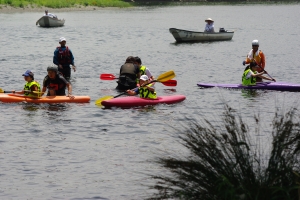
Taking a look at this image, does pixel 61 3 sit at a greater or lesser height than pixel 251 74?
lesser

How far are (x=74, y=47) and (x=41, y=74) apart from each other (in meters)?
14.8

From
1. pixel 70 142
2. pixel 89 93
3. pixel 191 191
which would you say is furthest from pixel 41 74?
pixel 191 191

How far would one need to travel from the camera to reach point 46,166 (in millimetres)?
13906

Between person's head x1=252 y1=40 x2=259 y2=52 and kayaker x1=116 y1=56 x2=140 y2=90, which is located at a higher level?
person's head x1=252 y1=40 x2=259 y2=52

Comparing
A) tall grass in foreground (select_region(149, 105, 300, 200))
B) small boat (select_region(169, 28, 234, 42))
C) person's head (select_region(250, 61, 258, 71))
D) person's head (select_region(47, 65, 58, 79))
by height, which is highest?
tall grass in foreground (select_region(149, 105, 300, 200))

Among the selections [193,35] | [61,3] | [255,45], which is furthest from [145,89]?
[61,3]

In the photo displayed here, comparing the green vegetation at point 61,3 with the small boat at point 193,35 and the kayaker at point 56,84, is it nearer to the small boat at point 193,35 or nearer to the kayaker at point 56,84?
the small boat at point 193,35

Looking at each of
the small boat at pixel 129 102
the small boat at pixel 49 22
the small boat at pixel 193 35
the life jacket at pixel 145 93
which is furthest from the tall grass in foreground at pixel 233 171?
the small boat at pixel 49 22

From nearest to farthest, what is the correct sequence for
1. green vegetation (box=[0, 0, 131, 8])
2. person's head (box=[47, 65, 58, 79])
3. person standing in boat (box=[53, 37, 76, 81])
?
person's head (box=[47, 65, 58, 79]) → person standing in boat (box=[53, 37, 76, 81]) → green vegetation (box=[0, 0, 131, 8])

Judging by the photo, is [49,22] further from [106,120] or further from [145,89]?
[106,120]

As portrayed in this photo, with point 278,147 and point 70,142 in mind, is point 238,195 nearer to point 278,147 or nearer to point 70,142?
point 278,147

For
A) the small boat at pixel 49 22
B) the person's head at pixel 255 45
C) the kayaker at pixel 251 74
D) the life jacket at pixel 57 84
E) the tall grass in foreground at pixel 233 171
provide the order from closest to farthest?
the tall grass in foreground at pixel 233 171, the life jacket at pixel 57 84, the kayaker at pixel 251 74, the person's head at pixel 255 45, the small boat at pixel 49 22

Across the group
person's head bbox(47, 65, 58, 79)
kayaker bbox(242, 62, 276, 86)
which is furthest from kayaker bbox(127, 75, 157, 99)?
kayaker bbox(242, 62, 276, 86)

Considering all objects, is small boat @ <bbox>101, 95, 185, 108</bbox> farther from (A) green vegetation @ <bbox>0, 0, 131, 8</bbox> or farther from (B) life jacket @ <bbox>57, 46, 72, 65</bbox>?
(A) green vegetation @ <bbox>0, 0, 131, 8</bbox>
